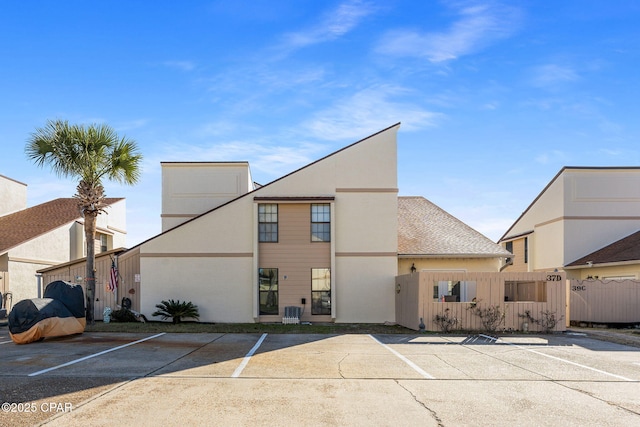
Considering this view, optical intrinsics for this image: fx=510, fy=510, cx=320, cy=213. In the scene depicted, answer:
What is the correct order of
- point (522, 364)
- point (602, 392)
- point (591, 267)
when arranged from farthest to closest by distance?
point (591, 267)
point (522, 364)
point (602, 392)

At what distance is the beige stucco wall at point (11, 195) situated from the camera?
29.0 m

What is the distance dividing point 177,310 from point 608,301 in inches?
700

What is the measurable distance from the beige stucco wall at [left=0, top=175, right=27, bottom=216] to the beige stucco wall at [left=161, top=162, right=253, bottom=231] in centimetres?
996

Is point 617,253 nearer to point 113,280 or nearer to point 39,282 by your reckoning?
point 113,280

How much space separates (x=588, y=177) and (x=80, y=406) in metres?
27.5

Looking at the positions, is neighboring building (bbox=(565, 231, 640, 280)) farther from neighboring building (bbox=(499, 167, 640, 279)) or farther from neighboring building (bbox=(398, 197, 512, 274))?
neighboring building (bbox=(398, 197, 512, 274))

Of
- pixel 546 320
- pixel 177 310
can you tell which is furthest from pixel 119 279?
pixel 546 320

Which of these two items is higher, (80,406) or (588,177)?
(588,177)

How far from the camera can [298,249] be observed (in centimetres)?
2173

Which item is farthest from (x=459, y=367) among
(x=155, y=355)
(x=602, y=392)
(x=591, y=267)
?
(x=591, y=267)

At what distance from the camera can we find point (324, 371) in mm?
10641

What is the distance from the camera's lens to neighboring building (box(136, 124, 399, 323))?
2150cm

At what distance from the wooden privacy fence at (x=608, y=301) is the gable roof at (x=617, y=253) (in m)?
1.86

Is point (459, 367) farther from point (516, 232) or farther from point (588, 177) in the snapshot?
point (516, 232)
